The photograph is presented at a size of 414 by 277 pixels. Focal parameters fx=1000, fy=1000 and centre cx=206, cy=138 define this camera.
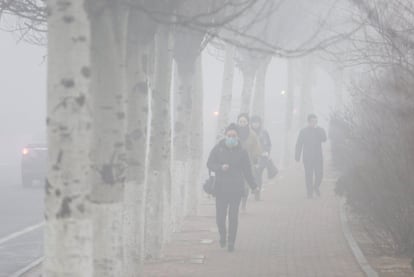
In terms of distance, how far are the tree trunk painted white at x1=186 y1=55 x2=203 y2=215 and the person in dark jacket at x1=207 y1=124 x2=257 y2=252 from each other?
16.3 ft

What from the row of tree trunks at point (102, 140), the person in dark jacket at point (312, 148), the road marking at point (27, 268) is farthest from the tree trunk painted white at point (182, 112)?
the person in dark jacket at point (312, 148)

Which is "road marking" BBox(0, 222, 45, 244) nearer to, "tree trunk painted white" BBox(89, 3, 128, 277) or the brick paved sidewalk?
the brick paved sidewalk

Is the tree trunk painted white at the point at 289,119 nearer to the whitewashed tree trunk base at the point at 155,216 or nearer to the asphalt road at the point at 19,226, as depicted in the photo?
the asphalt road at the point at 19,226

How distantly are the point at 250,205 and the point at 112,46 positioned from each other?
43.1 ft

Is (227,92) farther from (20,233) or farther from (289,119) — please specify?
(289,119)

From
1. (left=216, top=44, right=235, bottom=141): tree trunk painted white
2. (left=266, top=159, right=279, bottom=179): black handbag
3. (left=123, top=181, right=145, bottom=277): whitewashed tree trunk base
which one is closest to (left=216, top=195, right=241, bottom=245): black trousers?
(left=123, top=181, right=145, bottom=277): whitewashed tree trunk base

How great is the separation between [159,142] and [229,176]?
49.4 inches

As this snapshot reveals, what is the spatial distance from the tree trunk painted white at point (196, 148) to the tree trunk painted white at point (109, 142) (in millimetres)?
10327

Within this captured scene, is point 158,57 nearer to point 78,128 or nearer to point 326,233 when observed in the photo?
point 326,233

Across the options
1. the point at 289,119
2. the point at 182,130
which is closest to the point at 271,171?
the point at 182,130

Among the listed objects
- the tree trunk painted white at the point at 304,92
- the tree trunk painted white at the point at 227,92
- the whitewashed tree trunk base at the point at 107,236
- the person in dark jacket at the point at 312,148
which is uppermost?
the tree trunk painted white at the point at 304,92

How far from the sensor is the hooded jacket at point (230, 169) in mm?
14172

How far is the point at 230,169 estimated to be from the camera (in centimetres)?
1427

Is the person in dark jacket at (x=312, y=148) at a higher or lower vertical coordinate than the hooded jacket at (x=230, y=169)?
higher
